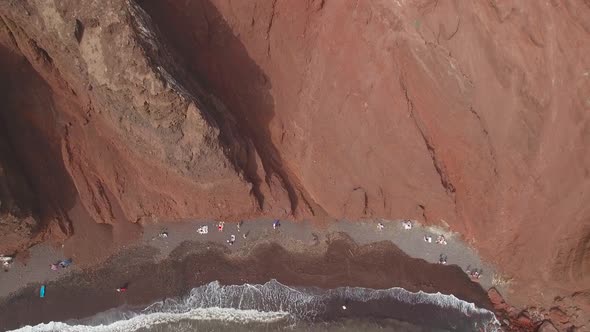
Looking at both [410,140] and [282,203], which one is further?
[282,203]

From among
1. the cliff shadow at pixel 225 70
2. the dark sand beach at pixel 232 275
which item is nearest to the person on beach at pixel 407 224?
the dark sand beach at pixel 232 275

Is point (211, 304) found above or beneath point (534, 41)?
beneath

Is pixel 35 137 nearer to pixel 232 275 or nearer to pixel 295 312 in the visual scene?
pixel 232 275

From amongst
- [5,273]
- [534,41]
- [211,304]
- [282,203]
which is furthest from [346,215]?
[5,273]

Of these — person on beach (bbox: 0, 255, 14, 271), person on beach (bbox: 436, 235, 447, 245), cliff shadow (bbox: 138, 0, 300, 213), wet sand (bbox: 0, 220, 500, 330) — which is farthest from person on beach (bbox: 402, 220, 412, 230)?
person on beach (bbox: 0, 255, 14, 271)

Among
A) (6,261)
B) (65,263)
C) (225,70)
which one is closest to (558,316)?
(225,70)

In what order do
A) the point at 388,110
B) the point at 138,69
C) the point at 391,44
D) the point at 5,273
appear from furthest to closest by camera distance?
the point at 5,273
the point at 388,110
the point at 391,44
the point at 138,69

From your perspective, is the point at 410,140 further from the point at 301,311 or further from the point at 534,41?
the point at 301,311
